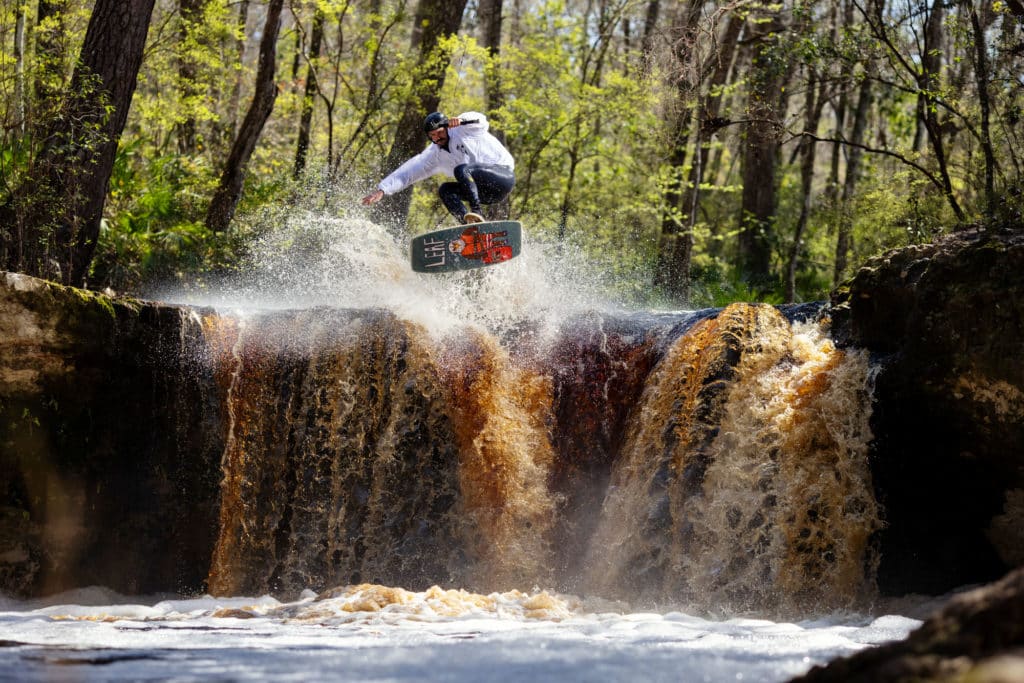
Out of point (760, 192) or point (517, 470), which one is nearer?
point (517, 470)

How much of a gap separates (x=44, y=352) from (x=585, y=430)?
492 centimetres

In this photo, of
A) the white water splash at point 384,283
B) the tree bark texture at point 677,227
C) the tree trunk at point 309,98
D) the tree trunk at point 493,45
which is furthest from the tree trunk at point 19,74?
the tree bark texture at point 677,227

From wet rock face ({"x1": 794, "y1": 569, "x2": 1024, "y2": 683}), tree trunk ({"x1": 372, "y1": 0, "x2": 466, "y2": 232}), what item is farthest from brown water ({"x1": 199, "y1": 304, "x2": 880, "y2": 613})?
tree trunk ({"x1": 372, "y1": 0, "x2": 466, "y2": 232})

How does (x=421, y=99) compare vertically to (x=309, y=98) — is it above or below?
below

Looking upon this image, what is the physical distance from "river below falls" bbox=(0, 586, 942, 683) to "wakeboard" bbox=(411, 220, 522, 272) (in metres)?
3.56

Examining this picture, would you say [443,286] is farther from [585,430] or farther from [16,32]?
[16,32]

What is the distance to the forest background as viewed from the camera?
10719 mm

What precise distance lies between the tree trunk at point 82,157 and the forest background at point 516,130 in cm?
3

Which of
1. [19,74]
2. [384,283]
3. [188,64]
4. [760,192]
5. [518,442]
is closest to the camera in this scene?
[518,442]

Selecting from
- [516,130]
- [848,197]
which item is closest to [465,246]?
[516,130]

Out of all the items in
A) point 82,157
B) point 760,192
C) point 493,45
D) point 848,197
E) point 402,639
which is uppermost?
point 493,45

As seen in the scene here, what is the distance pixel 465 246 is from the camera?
10.7 metres

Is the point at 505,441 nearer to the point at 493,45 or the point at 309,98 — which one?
the point at 309,98

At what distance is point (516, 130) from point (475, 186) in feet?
26.4
